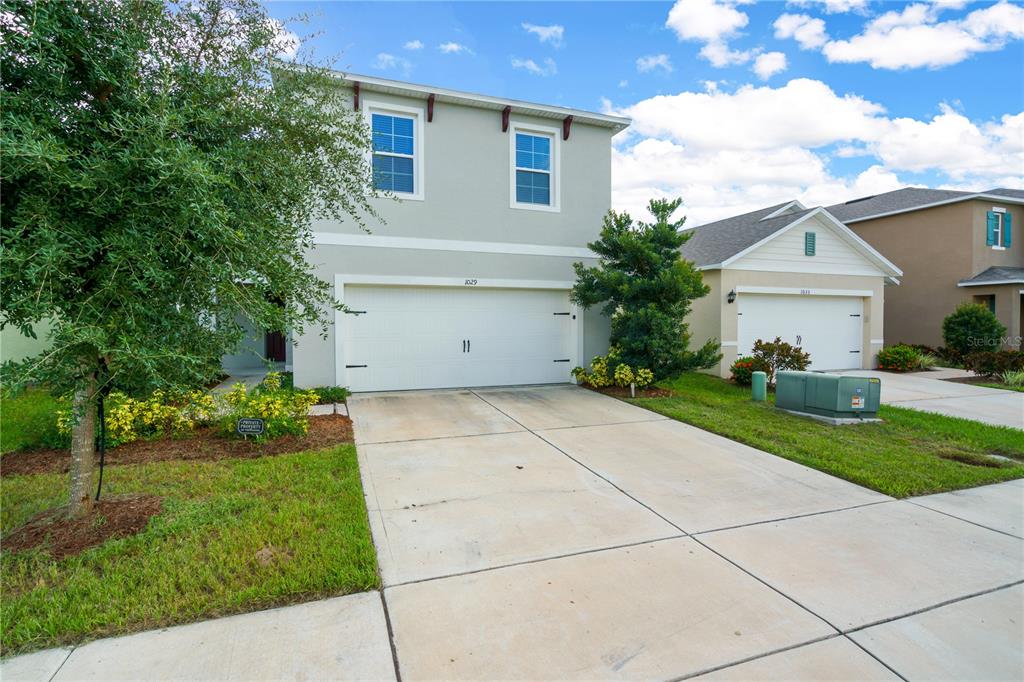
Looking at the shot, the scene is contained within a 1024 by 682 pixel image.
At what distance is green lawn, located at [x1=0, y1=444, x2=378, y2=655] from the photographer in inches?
107

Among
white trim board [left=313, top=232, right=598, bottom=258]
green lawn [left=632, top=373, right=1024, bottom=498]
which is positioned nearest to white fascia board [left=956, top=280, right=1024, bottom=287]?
green lawn [left=632, top=373, right=1024, bottom=498]

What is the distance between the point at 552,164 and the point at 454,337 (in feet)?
13.8

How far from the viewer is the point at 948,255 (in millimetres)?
16609

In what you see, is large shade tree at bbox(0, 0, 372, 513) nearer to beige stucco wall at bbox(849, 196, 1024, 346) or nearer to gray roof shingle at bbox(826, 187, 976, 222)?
beige stucco wall at bbox(849, 196, 1024, 346)

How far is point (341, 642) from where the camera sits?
2543 millimetres

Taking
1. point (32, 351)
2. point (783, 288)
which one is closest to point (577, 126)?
point (783, 288)

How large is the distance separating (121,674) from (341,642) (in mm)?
953

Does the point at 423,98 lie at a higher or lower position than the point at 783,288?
higher

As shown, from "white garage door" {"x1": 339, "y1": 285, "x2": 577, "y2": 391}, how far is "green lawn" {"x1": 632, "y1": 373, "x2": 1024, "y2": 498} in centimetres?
263

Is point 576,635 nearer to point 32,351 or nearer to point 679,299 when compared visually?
point 679,299

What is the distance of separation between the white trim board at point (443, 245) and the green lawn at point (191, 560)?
18.0 ft

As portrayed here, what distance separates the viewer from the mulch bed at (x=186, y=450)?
529cm

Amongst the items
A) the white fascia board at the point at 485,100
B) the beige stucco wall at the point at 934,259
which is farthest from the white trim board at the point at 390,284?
the beige stucco wall at the point at 934,259

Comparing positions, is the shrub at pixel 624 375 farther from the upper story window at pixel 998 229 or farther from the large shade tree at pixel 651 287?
the upper story window at pixel 998 229
